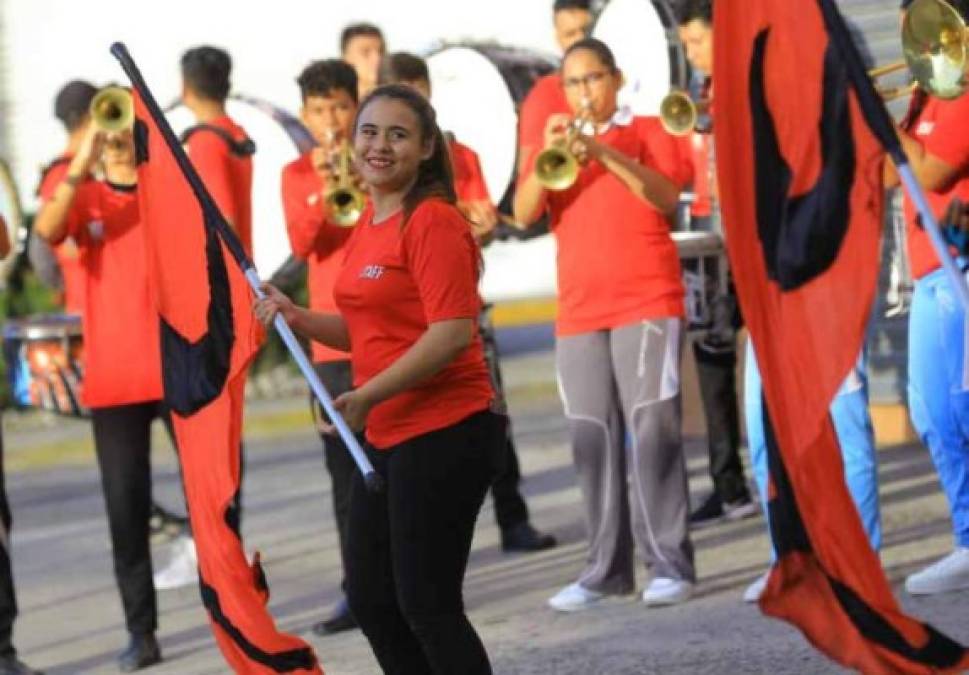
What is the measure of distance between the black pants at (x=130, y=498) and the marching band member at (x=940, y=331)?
2477 mm

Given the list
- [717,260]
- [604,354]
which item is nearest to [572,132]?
[604,354]

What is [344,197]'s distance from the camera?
917 cm

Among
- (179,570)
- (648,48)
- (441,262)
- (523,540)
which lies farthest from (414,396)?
(648,48)

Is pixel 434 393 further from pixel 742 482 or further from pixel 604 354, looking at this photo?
pixel 742 482

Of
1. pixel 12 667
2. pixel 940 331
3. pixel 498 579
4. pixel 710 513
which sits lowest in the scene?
pixel 710 513

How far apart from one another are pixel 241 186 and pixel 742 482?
106 inches

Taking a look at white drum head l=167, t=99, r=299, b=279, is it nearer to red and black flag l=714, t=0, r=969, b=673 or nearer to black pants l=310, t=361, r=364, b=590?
black pants l=310, t=361, r=364, b=590

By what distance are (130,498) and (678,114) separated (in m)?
2.23

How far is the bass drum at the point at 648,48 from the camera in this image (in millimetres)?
10914

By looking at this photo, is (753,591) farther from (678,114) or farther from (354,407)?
(354,407)

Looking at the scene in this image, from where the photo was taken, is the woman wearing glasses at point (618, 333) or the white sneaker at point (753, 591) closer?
the white sneaker at point (753, 591)

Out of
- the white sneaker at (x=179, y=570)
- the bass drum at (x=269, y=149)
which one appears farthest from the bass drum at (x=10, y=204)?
the white sneaker at (x=179, y=570)

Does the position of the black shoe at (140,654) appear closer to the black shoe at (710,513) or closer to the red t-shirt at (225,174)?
the red t-shirt at (225,174)

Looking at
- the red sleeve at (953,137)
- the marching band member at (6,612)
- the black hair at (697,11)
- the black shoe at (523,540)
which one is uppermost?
the black hair at (697,11)
